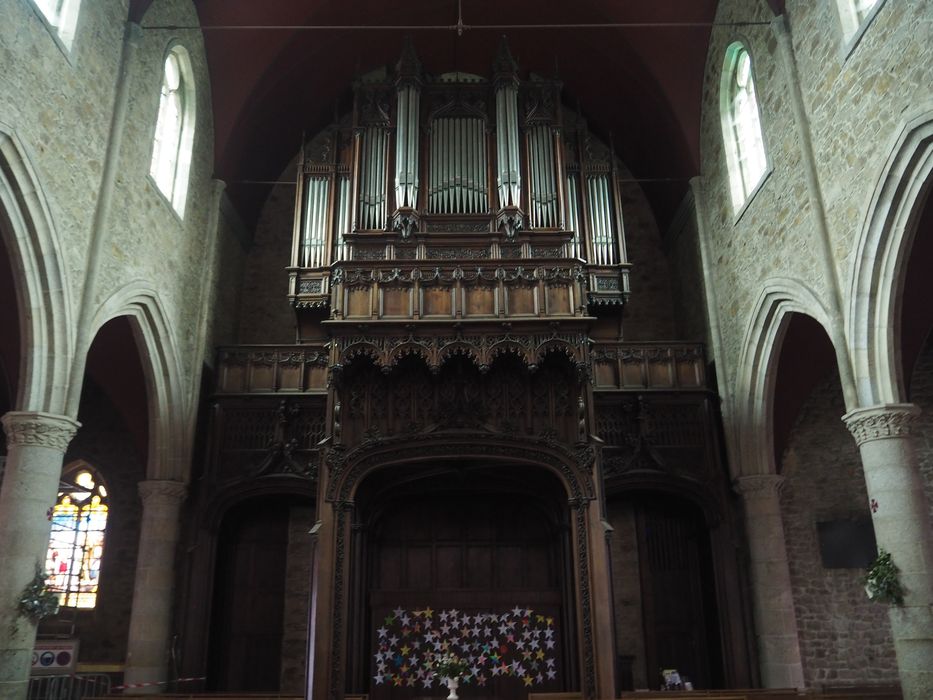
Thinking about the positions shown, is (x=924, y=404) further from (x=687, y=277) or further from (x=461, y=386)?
(x=461, y=386)

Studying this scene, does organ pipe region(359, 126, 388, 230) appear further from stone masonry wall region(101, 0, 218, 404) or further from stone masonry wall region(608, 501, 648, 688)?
stone masonry wall region(608, 501, 648, 688)

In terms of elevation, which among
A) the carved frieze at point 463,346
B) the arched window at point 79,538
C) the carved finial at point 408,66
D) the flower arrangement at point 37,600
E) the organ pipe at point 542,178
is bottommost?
the flower arrangement at point 37,600

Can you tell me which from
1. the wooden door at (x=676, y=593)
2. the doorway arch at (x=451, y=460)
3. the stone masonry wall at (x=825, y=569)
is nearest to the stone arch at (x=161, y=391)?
the doorway arch at (x=451, y=460)

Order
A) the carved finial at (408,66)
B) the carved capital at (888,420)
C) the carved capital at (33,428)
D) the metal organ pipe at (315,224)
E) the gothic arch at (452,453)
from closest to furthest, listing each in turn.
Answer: the carved capital at (888,420) → the carved capital at (33,428) → the gothic arch at (452,453) → the metal organ pipe at (315,224) → the carved finial at (408,66)

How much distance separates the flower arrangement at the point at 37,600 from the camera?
10.5 meters

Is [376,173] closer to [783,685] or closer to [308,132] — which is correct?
Answer: [308,132]

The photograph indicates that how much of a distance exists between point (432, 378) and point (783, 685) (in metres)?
7.71

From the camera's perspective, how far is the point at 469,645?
15289 mm

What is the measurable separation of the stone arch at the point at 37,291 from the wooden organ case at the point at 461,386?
3.75 metres

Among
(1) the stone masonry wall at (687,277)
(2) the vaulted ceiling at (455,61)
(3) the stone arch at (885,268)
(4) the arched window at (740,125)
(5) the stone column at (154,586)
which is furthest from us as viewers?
(1) the stone masonry wall at (687,277)

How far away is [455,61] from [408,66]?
10.2 feet

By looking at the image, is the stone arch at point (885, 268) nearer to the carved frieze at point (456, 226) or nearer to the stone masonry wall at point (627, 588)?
the stone masonry wall at point (627, 588)

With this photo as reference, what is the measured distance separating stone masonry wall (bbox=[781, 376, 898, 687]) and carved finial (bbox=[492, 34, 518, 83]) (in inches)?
371

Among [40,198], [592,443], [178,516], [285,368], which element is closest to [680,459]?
[592,443]
